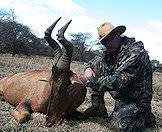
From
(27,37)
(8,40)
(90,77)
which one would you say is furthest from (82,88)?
(27,37)

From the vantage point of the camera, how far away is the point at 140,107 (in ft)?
25.6

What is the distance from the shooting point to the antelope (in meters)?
7.44

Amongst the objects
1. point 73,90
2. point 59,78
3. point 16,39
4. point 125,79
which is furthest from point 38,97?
point 16,39

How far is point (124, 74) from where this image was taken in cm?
730

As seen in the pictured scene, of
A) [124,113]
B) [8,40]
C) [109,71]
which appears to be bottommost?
[8,40]

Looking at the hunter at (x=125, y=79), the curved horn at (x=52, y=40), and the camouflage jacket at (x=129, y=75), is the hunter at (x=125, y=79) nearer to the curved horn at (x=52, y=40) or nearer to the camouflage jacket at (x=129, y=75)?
the camouflage jacket at (x=129, y=75)

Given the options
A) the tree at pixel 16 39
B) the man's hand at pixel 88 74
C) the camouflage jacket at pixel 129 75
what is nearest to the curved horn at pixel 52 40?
the man's hand at pixel 88 74

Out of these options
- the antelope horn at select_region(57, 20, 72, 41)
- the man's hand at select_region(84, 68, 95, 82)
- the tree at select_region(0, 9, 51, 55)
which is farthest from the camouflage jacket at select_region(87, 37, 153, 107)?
the tree at select_region(0, 9, 51, 55)

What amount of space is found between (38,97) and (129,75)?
5.98 feet

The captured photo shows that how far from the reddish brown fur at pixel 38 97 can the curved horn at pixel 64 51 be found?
0.35 m

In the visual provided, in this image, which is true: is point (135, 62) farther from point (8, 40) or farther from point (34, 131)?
point (8, 40)

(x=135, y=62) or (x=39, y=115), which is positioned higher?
(x=135, y=62)

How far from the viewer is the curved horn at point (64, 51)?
7.49m

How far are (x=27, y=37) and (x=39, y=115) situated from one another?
99.1 ft
